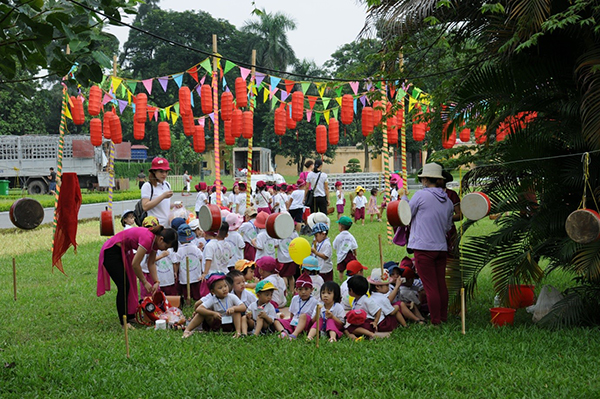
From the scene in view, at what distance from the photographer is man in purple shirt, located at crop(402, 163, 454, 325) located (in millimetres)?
7535

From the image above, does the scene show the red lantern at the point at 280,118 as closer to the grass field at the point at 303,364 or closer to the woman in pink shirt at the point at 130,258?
the woman in pink shirt at the point at 130,258

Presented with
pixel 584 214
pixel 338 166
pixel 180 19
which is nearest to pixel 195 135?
pixel 584 214

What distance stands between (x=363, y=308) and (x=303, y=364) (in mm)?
1435

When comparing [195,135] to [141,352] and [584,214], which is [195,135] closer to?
[141,352]

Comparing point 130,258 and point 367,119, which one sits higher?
point 367,119

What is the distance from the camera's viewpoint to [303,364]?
618cm

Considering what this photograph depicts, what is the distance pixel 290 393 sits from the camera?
5.51m

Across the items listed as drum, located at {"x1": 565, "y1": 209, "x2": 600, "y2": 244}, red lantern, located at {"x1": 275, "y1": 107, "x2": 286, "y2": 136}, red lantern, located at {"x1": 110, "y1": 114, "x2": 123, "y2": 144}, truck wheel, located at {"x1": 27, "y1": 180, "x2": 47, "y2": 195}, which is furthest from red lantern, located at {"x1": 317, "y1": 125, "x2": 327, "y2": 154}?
truck wheel, located at {"x1": 27, "y1": 180, "x2": 47, "y2": 195}

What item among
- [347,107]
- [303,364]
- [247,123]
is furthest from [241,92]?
[303,364]

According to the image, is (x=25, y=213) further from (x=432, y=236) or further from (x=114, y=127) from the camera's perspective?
(x=114, y=127)

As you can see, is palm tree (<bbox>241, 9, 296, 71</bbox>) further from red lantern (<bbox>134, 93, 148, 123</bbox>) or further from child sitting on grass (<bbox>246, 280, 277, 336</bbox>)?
child sitting on grass (<bbox>246, 280, 277, 336</bbox>)

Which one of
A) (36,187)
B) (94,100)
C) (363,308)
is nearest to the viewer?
(363,308)

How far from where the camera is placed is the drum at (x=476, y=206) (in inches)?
268

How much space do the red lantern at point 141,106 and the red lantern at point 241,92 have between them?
8.23ft
